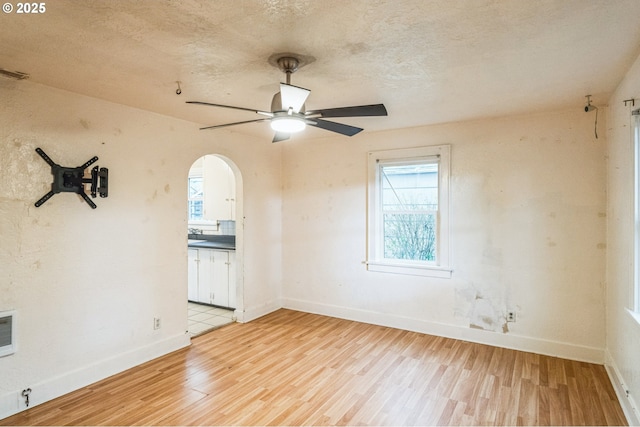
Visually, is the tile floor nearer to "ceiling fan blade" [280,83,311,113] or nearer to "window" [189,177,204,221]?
"window" [189,177,204,221]

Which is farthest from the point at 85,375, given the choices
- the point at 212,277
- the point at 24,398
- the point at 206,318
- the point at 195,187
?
the point at 195,187

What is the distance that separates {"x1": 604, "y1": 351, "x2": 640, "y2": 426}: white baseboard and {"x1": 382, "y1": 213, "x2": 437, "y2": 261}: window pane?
178 cm

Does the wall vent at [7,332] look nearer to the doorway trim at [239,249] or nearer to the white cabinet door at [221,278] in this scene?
the doorway trim at [239,249]

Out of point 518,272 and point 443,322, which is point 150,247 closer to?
point 443,322

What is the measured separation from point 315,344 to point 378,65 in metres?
2.82

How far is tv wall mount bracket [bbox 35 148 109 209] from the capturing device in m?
2.71

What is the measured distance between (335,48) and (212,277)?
3.96 meters

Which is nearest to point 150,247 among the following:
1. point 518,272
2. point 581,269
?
point 518,272

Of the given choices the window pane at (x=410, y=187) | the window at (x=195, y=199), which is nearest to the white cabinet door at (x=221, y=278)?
the window at (x=195, y=199)

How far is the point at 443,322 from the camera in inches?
159

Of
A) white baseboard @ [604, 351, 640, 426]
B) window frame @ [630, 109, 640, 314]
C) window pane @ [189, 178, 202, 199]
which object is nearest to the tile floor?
window pane @ [189, 178, 202, 199]

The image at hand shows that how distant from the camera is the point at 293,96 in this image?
213cm

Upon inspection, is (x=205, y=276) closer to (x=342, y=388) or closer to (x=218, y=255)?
(x=218, y=255)

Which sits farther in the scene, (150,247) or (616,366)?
(150,247)
